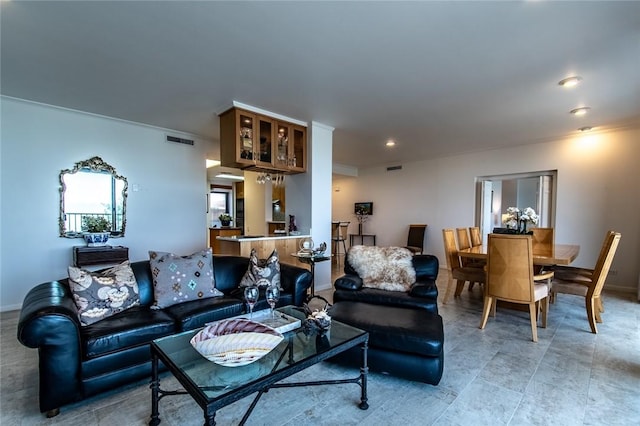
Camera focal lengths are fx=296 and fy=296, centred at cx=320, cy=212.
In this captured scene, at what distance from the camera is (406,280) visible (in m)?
3.01

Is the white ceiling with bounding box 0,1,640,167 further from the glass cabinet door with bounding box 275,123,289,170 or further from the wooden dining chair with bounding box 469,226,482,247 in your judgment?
the wooden dining chair with bounding box 469,226,482,247

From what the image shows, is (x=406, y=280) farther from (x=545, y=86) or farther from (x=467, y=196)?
(x=467, y=196)

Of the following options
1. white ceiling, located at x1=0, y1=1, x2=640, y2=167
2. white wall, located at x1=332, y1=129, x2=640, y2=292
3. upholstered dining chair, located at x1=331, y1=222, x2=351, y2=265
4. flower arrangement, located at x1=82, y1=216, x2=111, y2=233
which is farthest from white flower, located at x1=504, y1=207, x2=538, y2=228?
flower arrangement, located at x1=82, y1=216, x2=111, y2=233

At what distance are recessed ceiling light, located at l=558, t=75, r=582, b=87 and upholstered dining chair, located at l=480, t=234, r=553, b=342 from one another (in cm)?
170

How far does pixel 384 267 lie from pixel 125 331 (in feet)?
7.55

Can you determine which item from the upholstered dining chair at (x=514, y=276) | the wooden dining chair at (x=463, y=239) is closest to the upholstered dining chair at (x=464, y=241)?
the wooden dining chair at (x=463, y=239)

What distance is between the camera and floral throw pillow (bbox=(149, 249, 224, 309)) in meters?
2.56

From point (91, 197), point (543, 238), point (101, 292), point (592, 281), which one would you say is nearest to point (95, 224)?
point (91, 197)

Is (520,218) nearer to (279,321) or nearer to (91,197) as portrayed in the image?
(279,321)

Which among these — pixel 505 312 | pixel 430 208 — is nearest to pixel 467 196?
pixel 430 208

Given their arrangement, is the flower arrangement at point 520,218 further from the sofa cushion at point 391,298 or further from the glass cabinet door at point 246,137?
the glass cabinet door at point 246,137

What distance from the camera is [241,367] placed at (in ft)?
4.81

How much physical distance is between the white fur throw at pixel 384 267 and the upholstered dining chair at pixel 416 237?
4066 millimetres

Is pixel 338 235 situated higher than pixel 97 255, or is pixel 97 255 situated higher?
pixel 97 255
